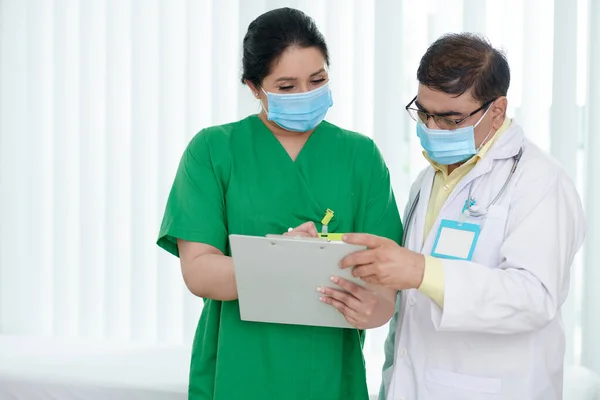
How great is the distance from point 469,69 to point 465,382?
650 millimetres

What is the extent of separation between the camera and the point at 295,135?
1804 millimetres

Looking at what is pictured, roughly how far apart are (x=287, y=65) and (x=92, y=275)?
189 cm

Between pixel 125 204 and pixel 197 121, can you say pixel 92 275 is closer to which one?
pixel 125 204

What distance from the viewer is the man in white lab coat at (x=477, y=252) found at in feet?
4.52

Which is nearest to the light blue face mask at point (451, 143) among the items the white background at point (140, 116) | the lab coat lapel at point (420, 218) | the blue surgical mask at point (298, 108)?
the lab coat lapel at point (420, 218)

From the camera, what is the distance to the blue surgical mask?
5.54ft

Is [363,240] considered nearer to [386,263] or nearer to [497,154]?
[386,263]

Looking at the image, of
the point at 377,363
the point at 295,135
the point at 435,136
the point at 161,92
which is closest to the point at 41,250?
the point at 161,92

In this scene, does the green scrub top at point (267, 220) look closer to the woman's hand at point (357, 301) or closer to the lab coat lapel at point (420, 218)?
the lab coat lapel at point (420, 218)

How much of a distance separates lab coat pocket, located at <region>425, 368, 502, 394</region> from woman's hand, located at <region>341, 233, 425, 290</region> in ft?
0.84

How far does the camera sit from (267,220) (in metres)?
1.68

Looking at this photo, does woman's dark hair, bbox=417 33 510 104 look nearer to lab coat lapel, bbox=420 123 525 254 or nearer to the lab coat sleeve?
lab coat lapel, bbox=420 123 525 254

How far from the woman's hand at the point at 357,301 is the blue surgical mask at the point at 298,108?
1.39ft

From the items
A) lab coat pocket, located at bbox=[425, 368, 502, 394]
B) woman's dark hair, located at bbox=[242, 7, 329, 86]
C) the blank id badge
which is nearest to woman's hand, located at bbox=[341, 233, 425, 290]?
the blank id badge
